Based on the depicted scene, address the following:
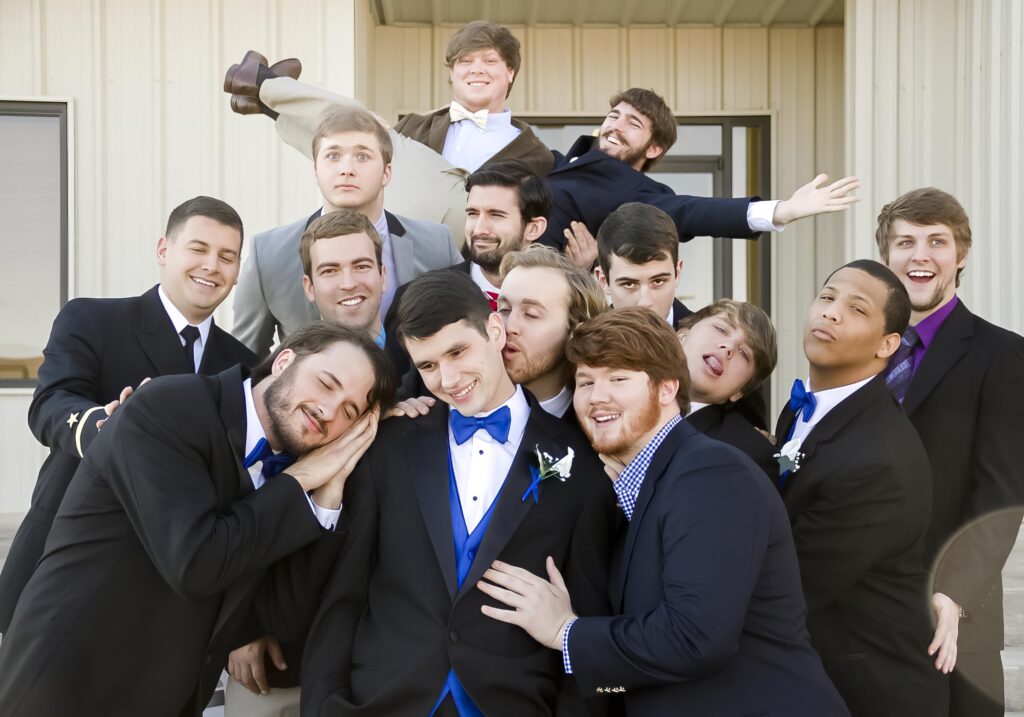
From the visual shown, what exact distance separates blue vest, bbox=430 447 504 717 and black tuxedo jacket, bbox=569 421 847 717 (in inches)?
12.9

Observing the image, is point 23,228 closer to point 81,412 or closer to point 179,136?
point 179,136

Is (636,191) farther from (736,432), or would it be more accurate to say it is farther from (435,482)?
(435,482)

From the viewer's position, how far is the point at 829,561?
2979 mm

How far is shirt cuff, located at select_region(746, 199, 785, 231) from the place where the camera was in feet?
13.0

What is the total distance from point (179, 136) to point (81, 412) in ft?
14.2

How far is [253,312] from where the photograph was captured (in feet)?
13.5

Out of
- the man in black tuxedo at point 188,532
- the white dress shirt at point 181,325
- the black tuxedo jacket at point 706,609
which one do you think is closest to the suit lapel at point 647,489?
the black tuxedo jacket at point 706,609

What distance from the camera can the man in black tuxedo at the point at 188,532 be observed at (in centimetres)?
269

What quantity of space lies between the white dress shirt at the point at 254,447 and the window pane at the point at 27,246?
499cm

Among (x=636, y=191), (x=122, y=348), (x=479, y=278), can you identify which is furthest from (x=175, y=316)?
(x=636, y=191)

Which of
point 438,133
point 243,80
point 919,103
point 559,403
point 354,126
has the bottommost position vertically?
point 559,403

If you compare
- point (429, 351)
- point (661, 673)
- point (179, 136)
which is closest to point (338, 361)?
point (429, 351)

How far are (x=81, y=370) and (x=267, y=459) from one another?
83 cm

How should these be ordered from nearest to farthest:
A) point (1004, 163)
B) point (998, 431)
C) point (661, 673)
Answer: point (661, 673) < point (998, 431) < point (1004, 163)
